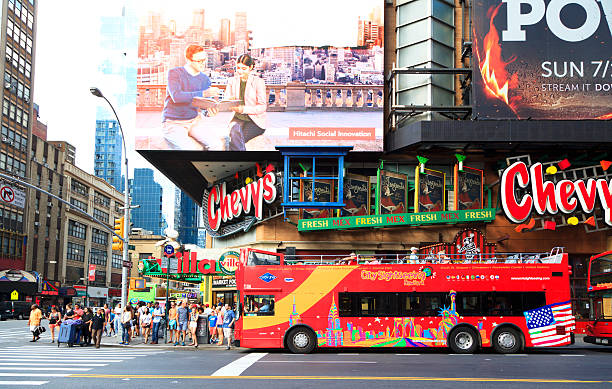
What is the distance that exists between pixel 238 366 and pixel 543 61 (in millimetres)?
25377

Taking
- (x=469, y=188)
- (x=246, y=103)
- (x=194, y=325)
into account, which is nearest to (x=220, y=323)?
(x=194, y=325)

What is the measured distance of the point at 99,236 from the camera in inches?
4348

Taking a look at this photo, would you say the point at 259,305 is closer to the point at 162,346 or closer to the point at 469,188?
the point at 162,346

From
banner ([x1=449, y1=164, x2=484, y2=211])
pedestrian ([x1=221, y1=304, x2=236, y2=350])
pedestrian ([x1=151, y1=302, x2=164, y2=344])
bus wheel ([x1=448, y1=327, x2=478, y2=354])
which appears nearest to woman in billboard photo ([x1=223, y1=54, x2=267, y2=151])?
banner ([x1=449, y1=164, x2=484, y2=211])

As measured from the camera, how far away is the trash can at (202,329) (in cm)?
2542

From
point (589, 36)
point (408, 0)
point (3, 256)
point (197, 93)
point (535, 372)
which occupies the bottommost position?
point (535, 372)

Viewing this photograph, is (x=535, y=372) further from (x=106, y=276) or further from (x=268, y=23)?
(x=106, y=276)

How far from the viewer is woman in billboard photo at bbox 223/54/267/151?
35906mm

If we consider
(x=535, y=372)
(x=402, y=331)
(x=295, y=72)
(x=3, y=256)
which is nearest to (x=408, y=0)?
(x=295, y=72)

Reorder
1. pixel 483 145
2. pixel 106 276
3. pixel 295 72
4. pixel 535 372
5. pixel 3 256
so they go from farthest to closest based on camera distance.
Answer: pixel 106 276 → pixel 3 256 → pixel 295 72 → pixel 483 145 → pixel 535 372

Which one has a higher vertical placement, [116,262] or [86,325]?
[116,262]

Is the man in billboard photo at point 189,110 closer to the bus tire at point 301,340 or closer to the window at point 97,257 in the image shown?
the bus tire at point 301,340

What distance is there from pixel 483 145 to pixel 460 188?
2.95 metres

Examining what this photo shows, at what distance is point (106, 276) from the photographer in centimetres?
11062
